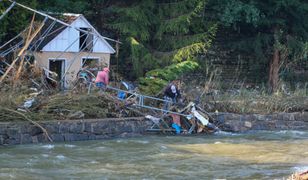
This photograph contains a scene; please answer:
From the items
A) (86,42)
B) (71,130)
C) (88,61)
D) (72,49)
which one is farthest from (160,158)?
(86,42)

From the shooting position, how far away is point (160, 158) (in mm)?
18531

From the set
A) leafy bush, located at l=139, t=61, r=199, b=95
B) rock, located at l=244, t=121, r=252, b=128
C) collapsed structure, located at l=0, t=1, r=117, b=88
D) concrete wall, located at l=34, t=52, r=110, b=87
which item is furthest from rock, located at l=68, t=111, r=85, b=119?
rock, located at l=244, t=121, r=252, b=128

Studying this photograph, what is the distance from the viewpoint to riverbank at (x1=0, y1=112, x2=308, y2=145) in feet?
66.7

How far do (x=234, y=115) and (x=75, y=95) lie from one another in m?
7.04

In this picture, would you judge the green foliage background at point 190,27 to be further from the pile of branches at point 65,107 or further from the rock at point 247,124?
the pile of branches at point 65,107

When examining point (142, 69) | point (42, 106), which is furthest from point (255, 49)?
point (42, 106)

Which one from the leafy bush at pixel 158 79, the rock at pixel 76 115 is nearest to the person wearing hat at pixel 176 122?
the leafy bush at pixel 158 79

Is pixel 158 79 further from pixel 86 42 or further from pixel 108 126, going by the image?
pixel 86 42

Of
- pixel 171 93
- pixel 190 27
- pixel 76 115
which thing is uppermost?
pixel 190 27

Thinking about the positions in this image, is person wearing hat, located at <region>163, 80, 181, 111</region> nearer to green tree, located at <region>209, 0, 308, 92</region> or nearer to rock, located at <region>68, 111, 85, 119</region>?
rock, located at <region>68, 111, 85, 119</region>

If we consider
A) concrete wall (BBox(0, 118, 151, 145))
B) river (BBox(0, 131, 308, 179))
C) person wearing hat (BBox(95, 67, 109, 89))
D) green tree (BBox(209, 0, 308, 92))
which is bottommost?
river (BBox(0, 131, 308, 179))

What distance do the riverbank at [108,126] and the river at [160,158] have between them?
1.87 feet

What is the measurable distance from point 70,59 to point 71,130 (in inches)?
273

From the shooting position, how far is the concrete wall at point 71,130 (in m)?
20.2
